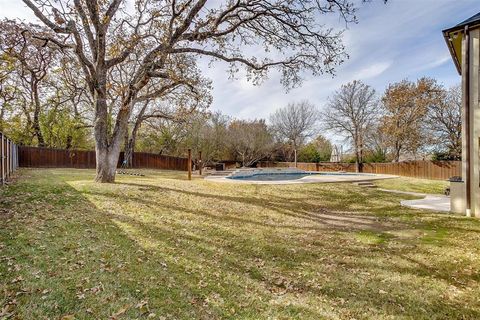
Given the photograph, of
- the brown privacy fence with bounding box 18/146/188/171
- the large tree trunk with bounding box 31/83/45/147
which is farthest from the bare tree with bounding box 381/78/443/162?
the large tree trunk with bounding box 31/83/45/147

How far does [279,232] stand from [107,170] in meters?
6.31

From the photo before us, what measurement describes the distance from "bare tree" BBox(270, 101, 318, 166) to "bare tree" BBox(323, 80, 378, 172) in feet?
10.7

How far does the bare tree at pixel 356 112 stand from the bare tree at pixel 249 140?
7.18m

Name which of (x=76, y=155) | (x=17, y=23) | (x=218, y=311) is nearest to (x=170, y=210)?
(x=218, y=311)

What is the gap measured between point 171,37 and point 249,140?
Result: 1855 centimetres

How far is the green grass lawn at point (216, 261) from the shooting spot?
2906 mm

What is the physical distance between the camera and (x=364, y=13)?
778 centimetres

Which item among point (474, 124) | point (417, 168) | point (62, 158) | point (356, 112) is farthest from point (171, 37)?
point (356, 112)

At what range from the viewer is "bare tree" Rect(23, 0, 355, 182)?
805 cm

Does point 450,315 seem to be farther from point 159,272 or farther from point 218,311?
point 159,272

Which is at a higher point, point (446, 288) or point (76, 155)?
point (76, 155)

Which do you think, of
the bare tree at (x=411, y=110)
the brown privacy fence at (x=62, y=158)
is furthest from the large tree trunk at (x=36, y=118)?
the bare tree at (x=411, y=110)

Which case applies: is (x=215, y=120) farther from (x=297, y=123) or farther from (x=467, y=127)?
(x=467, y=127)

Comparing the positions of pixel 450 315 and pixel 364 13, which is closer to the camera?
pixel 450 315
